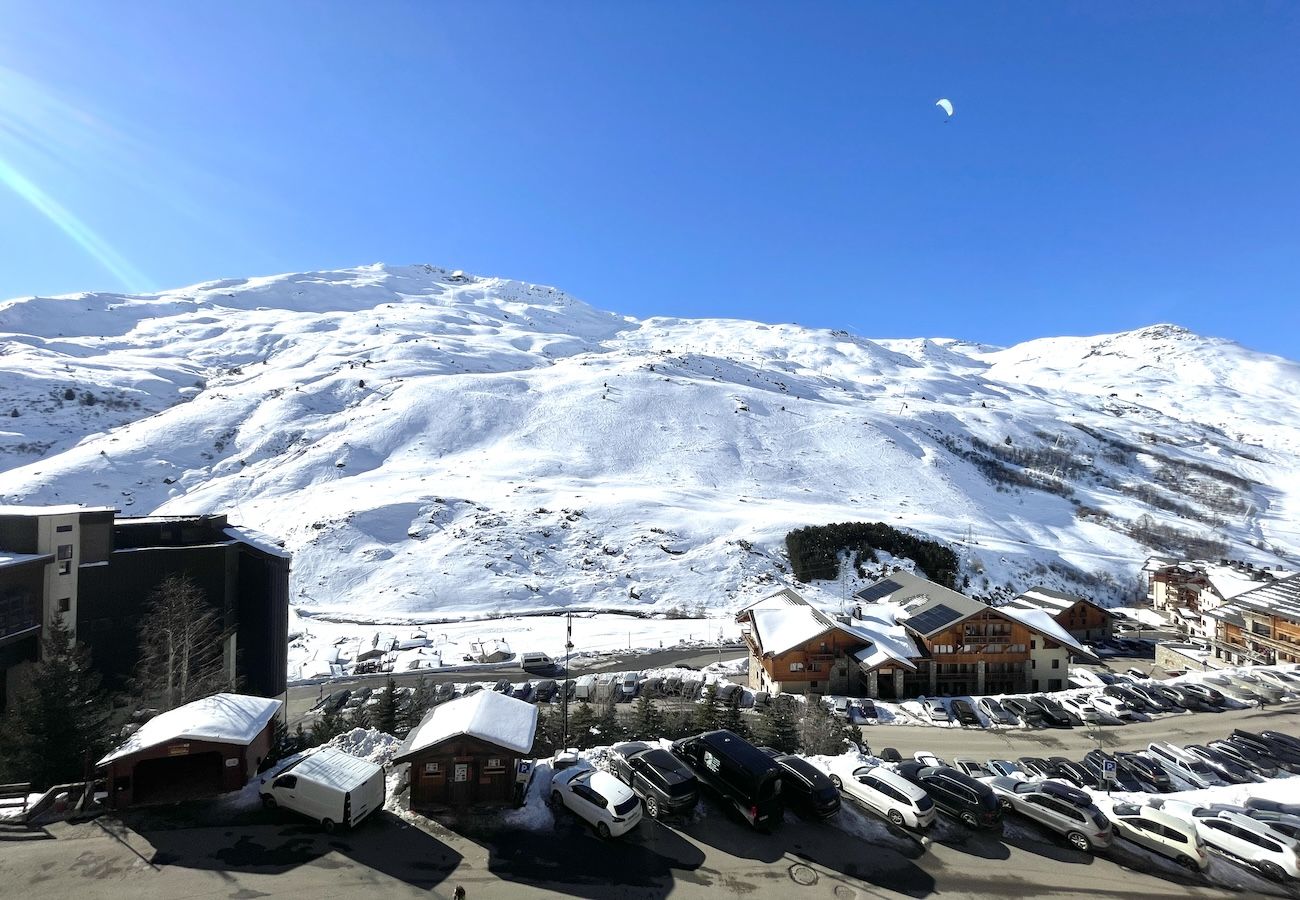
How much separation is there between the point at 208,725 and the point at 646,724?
50.1ft

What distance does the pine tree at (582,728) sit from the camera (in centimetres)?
2273

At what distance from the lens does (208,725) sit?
1293cm

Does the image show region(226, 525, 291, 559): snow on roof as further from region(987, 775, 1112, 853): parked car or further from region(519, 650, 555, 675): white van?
region(987, 775, 1112, 853): parked car

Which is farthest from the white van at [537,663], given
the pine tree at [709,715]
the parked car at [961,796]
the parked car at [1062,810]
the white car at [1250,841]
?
the white car at [1250,841]

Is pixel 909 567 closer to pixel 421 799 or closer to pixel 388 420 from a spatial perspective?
pixel 421 799

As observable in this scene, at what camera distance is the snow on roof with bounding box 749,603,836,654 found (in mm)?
35906

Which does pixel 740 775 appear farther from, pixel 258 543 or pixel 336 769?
pixel 258 543

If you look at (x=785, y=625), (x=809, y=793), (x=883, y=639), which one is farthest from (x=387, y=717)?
(x=883, y=639)

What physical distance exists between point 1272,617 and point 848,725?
3804cm

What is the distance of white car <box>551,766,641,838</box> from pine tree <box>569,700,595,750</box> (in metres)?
9.91

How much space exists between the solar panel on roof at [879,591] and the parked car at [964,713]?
15.1 metres

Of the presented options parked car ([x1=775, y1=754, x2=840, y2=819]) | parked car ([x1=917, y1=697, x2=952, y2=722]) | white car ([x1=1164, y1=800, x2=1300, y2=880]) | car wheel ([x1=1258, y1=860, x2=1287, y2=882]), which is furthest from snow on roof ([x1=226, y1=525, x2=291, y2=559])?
car wheel ([x1=1258, y1=860, x2=1287, y2=882])

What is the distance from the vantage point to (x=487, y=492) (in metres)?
79.3

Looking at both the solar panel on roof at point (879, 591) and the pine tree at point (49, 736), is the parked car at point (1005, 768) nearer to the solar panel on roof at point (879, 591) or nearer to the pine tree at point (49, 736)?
the pine tree at point (49, 736)
